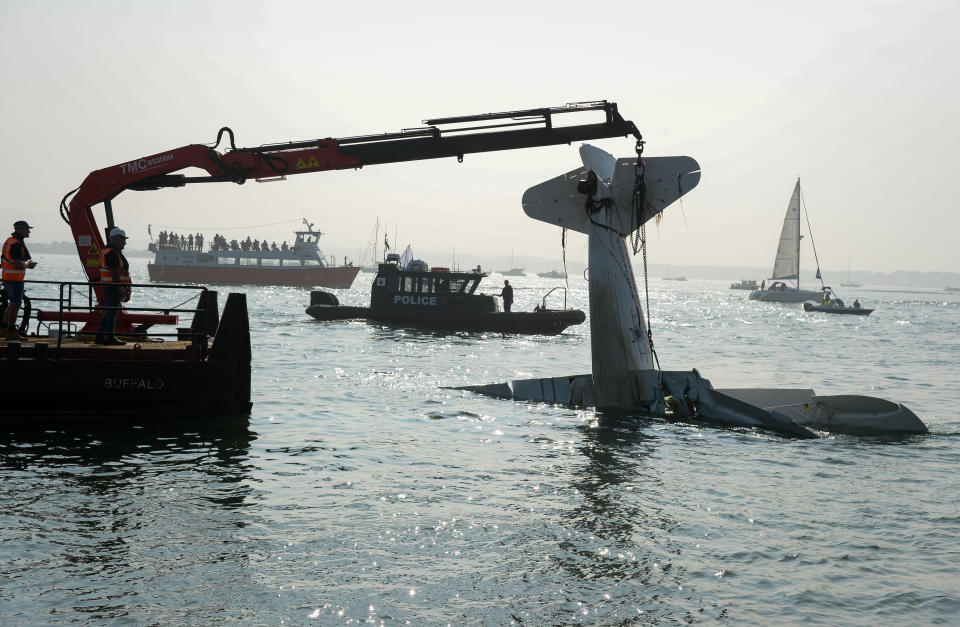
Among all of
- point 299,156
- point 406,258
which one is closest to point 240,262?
point 406,258

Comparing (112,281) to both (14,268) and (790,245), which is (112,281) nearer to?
(14,268)

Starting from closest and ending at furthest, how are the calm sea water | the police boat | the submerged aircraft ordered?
1. the calm sea water
2. the submerged aircraft
3. the police boat

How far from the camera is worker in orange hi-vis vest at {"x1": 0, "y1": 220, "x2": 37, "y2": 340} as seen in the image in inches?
539

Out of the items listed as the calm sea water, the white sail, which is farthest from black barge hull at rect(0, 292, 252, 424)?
the white sail

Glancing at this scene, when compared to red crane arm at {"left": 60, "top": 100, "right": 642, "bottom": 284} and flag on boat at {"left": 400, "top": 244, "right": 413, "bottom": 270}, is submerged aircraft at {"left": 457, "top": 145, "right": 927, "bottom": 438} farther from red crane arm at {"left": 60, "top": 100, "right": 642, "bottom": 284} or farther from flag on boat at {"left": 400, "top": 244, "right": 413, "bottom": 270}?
flag on boat at {"left": 400, "top": 244, "right": 413, "bottom": 270}

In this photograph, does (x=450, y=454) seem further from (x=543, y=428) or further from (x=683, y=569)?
(x=683, y=569)

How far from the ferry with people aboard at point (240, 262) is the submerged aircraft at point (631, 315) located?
312 ft

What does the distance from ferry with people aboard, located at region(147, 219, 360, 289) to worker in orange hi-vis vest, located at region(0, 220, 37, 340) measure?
9526 cm

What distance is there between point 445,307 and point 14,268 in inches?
1056

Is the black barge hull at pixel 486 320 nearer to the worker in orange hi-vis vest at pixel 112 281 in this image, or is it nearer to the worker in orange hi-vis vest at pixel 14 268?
the worker in orange hi-vis vest at pixel 112 281

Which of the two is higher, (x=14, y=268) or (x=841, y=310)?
(x=14, y=268)

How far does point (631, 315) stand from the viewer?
16891 mm

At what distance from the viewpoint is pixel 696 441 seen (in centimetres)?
1449

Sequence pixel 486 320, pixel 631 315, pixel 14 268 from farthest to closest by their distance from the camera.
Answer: pixel 486 320 → pixel 631 315 → pixel 14 268
